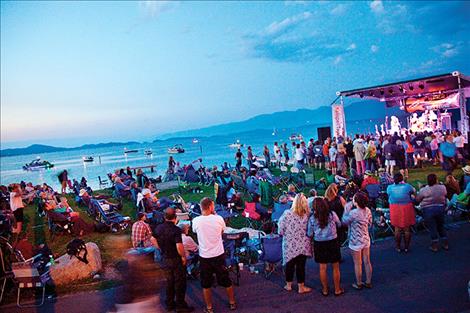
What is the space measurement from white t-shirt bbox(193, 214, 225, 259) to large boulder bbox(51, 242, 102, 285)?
3.07 meters

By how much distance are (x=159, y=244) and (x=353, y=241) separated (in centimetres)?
257

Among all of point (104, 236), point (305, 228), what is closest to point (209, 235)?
point (305, 228)

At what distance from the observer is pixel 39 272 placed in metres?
6.07

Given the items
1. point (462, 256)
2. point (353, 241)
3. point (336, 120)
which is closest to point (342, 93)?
point (336, 120)

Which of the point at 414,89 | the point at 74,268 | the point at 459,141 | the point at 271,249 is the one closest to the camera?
the point at 271,249

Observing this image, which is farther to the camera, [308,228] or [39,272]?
[39,272]

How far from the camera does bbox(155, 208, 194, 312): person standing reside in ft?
15.3

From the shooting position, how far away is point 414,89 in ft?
68.6

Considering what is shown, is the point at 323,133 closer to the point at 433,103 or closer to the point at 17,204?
the point at 433,103

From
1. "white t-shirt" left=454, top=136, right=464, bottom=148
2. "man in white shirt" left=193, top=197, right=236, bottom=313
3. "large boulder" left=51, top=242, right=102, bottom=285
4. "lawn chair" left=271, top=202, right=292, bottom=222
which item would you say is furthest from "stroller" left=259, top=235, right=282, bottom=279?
"white t-shirt" left=454, top=136, right=464, bottom=148

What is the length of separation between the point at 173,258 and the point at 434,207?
440 cm

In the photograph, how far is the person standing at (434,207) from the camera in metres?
6.37

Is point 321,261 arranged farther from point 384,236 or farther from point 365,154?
point 365,154

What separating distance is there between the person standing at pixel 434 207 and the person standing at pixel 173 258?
4.18 m
